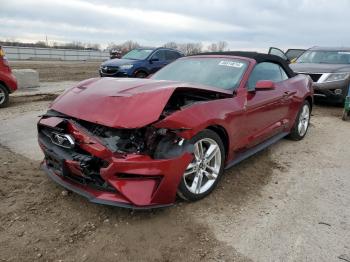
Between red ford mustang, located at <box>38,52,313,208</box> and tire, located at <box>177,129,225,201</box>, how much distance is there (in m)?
0.01

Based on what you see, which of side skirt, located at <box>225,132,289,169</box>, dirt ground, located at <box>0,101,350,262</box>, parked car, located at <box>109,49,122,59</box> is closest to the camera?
dirt ground, located at <box>0,101,350,262</box>

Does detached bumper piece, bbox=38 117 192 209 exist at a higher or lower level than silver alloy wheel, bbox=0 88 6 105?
higher

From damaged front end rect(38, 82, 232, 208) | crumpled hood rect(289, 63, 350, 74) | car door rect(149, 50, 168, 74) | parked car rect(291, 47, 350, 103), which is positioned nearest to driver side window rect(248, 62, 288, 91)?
damaged front end rect(38, 82, 232, 208)

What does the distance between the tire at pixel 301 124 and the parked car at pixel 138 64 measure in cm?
749

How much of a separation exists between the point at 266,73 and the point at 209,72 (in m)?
0.97

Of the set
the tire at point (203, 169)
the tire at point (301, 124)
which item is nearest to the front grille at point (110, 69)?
the tire at point (301, 124)

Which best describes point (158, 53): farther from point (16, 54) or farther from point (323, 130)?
point (16, 54)

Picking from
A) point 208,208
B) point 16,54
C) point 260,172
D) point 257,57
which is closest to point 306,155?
point 260,172

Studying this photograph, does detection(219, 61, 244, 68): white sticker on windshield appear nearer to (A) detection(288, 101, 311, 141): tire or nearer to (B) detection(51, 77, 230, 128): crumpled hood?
(B) detection(51, 77, 230, 128): crumpled hood

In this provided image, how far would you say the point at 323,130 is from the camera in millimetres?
7406

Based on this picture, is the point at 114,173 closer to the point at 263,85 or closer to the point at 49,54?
the point at 263,85

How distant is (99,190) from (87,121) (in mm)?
668

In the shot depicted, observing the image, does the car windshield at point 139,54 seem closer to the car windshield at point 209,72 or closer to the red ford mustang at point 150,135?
the car windshield at point 209,72

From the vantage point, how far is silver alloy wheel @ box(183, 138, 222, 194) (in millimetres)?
3758
